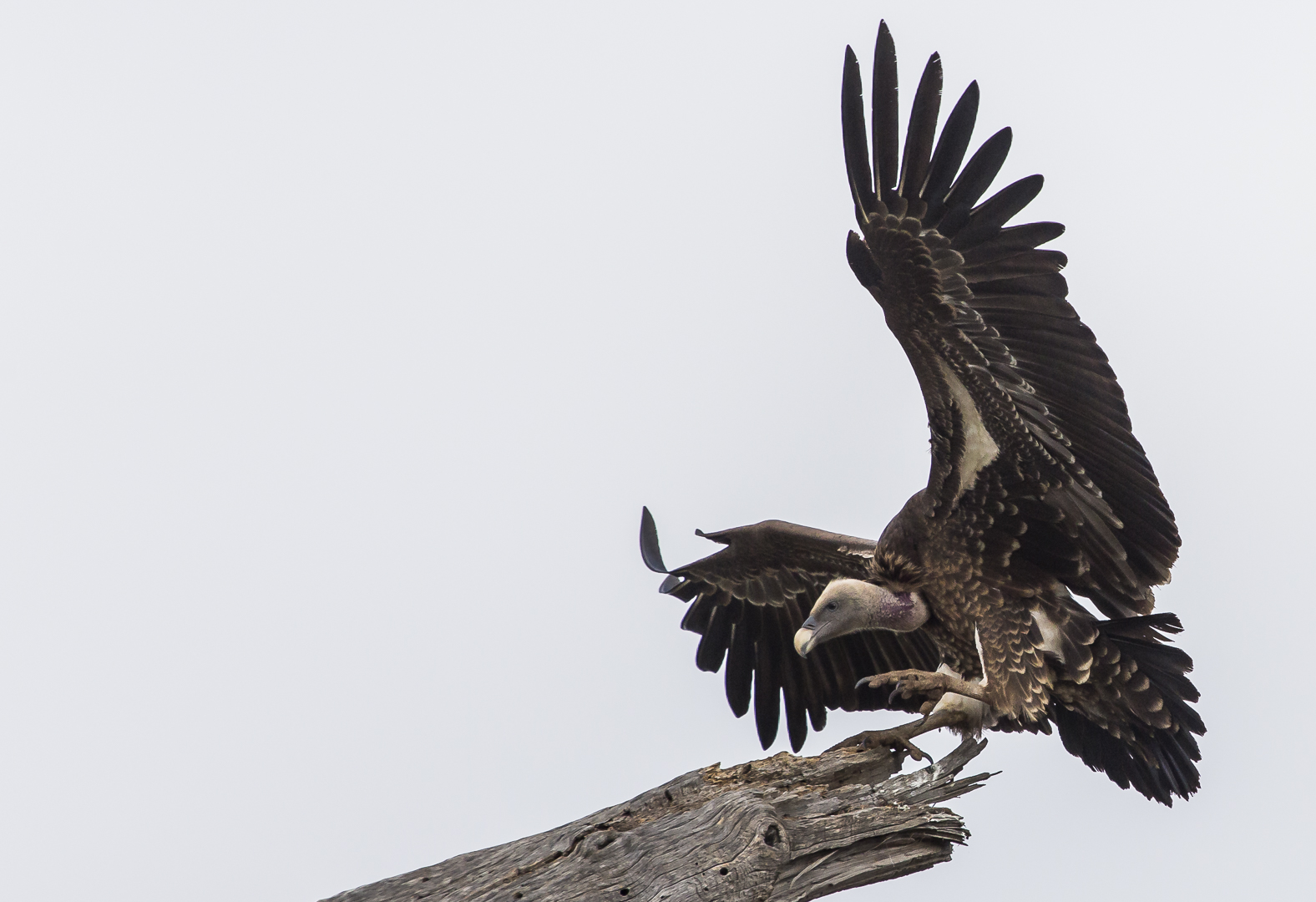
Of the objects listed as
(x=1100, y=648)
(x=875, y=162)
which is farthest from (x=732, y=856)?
(x=875, y=162)

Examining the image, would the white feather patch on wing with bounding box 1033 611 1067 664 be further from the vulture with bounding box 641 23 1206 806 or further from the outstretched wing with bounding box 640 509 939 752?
the outstretched wing with bounding box 640 509 939 752

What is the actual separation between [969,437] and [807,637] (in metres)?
1.31

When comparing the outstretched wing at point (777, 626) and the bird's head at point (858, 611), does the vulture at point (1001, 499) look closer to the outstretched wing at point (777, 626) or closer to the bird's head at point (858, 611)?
the bird's head at point (858, 611)

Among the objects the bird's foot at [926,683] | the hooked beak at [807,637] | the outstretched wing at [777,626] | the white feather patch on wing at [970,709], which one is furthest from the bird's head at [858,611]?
the outstretched wing at [777,626]

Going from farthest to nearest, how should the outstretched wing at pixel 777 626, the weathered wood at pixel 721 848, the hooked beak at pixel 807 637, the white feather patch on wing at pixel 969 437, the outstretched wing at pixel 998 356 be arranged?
the outstretched wing at pixel 777 626
the hooked beak at pixel 807 637
the white feather patch on wing at pixel 969 437
the outstretched wing at pixel 998 356
the weathered wood at pixel 721 848

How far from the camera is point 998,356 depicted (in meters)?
5.57

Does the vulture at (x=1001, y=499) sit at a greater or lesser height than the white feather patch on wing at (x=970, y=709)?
greater

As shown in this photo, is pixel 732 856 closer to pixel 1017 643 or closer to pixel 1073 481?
pixel 1017 643

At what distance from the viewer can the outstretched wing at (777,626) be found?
23.4ft

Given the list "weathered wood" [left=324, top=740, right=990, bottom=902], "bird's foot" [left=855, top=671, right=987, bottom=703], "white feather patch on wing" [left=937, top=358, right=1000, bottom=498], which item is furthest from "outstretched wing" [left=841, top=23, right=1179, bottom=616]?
"weathered wood" [left=324, top=740, right=990, bottom=902]

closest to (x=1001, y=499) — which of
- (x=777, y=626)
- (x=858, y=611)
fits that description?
(x=858, y=611)

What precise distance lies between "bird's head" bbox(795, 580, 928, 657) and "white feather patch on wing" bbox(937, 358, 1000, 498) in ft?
2.31

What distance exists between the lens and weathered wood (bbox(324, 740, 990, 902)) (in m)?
4.82

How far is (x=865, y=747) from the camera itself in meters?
5.70
